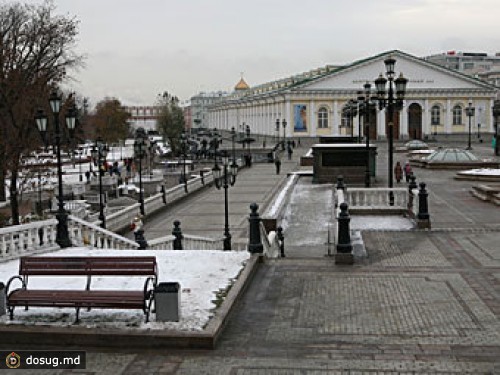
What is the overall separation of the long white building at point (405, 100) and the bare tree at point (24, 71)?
55.5 meters

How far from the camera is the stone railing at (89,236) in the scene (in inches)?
569

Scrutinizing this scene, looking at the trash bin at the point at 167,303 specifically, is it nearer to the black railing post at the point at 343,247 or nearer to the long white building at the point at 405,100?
the black railing post at the point at 343,247

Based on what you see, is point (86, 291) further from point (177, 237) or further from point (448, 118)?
point (448, 118)

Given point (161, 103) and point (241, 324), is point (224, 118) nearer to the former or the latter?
point (161, 103)

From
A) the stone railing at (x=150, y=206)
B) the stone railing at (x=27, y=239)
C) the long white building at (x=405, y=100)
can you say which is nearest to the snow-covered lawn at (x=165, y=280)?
the stone railing at (x=27, y=239)

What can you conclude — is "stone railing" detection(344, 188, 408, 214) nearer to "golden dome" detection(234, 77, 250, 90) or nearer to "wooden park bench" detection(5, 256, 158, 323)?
"wooden park bench" detection(5, 256, 158, 323)

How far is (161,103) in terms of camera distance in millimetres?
93688

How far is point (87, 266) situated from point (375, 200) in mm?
14015

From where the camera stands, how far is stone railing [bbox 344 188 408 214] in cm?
2022

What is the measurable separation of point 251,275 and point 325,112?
3277 inches

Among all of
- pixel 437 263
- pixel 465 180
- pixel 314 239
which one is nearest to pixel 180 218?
pixel 314 239

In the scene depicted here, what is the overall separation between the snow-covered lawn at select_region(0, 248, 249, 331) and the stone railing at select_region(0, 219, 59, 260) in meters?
0.45

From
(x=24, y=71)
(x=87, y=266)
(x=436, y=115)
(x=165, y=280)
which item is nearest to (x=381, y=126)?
(x=436, y=115)

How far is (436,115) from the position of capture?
9394 centimetres
